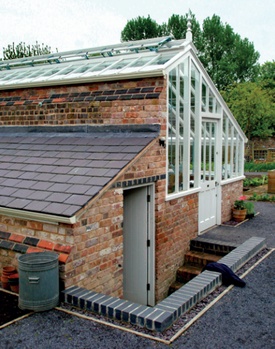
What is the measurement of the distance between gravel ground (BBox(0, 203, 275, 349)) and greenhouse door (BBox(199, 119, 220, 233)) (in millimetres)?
4102

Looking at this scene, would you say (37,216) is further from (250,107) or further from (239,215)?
(250,107)

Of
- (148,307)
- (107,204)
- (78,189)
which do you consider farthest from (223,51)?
(148,307)

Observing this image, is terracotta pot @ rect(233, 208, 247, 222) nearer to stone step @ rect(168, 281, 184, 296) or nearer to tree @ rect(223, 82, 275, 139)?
stone step @ rect(168, 281, 184, 296)

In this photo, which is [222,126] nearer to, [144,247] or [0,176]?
[144,247]

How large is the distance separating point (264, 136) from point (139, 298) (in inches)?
1175

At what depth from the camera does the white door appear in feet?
25.9

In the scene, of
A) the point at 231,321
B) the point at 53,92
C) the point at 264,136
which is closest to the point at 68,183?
the point at 231,321

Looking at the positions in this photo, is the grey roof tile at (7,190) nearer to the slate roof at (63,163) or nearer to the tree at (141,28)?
the slate roof at (63,163)

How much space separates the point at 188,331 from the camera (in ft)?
16.0

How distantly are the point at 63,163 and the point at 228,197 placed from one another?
5.91 meters

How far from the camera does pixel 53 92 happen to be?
922cm

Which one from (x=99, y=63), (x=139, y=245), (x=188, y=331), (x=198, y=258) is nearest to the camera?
(x=188, y=331)

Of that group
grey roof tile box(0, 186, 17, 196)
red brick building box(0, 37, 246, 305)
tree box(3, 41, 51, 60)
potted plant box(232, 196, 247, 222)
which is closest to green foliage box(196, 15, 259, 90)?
tree box(3, 41, 51, 60)

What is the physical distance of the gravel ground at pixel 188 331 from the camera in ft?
14.9
